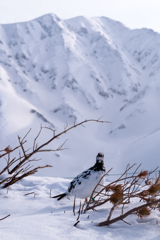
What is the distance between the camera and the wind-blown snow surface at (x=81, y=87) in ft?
128

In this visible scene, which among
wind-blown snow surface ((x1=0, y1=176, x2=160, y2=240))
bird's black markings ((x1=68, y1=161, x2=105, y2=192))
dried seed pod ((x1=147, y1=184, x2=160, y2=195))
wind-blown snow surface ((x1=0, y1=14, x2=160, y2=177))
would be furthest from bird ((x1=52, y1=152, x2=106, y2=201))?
wind-blown snow surface ((x1=0, y1=14, x2=160, y2=177))

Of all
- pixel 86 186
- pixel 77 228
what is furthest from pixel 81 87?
pixel 77 228

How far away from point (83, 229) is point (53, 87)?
2217 inches

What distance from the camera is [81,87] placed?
192 ft

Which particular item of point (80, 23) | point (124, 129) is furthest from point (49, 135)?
point (80, 23)

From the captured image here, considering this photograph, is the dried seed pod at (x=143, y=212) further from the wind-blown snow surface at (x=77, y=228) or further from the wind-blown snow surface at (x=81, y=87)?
the wind-blown snow surface at (x=81, y=87)

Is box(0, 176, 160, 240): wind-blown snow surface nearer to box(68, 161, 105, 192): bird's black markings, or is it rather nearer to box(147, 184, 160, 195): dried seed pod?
box(147, 184, 160, 195): dried seed pod

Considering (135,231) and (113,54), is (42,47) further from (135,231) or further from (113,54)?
(135,231)

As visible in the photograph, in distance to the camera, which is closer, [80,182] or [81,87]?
[80,182]

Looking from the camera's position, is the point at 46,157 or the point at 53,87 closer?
the point at 46,157

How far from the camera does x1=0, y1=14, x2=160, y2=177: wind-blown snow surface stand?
38.9 metres

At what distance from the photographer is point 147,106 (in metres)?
46.4

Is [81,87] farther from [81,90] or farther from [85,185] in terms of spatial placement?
[85,185]

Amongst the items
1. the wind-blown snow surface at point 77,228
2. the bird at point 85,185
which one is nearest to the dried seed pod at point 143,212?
the wind-blown snow surface at point 77,228
